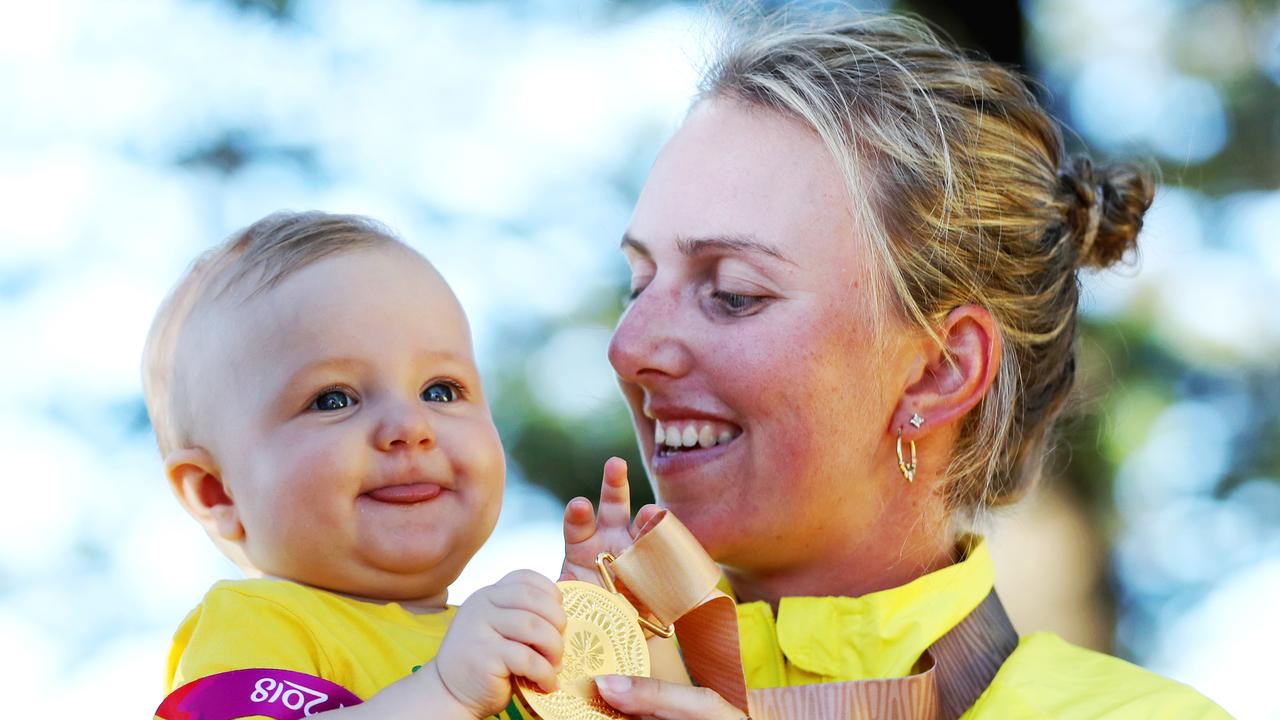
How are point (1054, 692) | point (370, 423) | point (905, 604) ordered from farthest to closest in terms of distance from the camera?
point (905, 604) < point (1054, 692) < point (370, 423)

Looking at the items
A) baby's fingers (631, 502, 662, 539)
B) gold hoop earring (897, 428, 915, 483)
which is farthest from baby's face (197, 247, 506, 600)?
gold hoop earring (897, 428, 915, 483)

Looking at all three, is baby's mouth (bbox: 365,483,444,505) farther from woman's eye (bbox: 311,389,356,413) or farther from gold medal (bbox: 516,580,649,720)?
gold medal (bbox: 516,580,649,720)

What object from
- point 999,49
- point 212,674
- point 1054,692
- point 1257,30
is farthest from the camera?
point 1257,30

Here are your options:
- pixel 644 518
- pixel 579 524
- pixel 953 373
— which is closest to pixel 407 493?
pixel 579 524

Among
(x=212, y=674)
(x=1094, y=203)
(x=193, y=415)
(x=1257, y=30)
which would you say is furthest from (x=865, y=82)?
(x=1257, y=30)

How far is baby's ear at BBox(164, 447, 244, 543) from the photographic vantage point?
234 centimetres

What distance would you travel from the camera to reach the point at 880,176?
109 inches

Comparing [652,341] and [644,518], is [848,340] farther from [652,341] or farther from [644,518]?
[644,518]

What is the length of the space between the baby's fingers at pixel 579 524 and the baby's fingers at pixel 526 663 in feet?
0.98

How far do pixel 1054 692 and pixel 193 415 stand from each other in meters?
1.61

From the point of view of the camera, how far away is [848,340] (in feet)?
8.80

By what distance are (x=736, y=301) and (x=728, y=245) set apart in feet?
0.38

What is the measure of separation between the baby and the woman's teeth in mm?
437

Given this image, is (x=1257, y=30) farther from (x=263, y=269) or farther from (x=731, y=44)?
(x=263, y=269)
